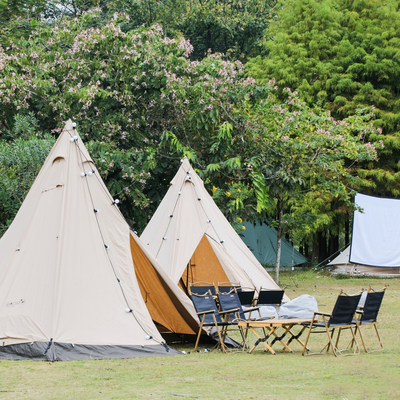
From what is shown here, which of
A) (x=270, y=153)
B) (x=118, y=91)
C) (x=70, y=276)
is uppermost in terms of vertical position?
(x=118, y=91)

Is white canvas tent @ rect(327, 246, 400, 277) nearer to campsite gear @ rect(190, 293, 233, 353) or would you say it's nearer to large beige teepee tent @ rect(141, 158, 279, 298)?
large beige teepee tent @ rect(141, 158, 279, 298)

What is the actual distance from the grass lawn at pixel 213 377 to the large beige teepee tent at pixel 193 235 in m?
3.81

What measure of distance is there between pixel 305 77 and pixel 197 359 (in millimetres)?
21161

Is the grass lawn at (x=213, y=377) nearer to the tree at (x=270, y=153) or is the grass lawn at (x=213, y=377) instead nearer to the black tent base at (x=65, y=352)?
the black tent base at (x=65, y=352)

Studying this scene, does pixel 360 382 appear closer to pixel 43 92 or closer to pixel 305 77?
pixel 43 92

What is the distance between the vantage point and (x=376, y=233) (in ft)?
87.3

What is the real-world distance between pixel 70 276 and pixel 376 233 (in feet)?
60.4

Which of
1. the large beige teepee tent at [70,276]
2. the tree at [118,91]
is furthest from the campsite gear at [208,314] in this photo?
the tree at [118,91]

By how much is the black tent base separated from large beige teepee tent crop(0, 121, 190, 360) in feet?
0.04

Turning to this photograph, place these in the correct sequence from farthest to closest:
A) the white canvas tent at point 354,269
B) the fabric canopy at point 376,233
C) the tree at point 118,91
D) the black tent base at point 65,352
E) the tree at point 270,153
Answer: the white canvas tent at point 354,269, the fabric canopy at point 376,233, the tree at point 270,153, the tree at point 118,91, the black tent base at point 65,352

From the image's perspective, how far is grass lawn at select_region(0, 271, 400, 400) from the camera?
6.93 meters

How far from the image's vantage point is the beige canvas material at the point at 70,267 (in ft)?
31.2

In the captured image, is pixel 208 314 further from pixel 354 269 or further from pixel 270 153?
pixel 354 269

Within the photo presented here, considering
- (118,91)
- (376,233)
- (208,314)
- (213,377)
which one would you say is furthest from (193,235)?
(376,233)
